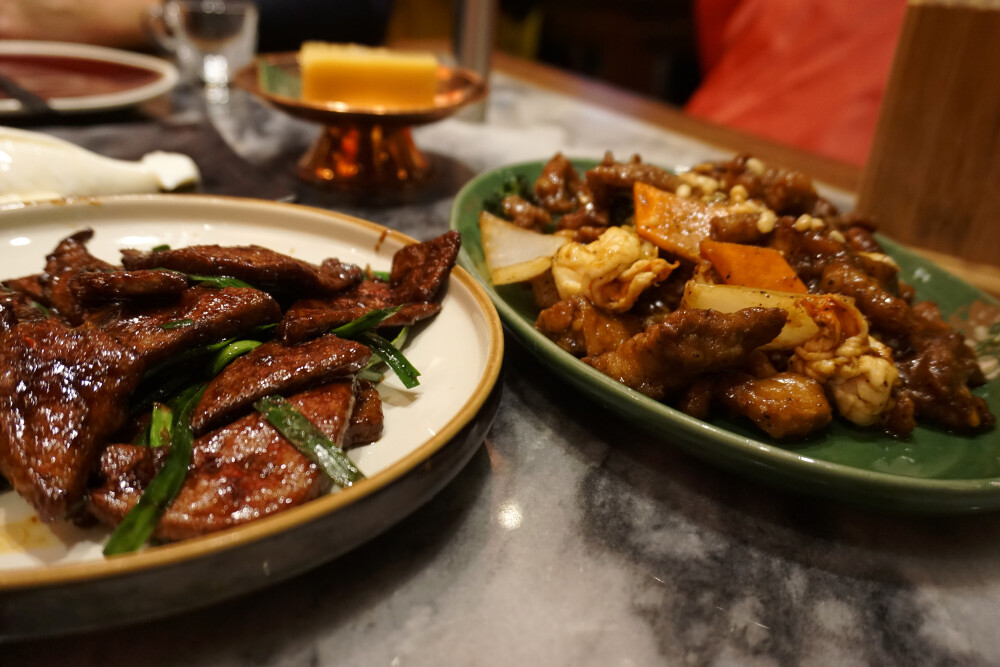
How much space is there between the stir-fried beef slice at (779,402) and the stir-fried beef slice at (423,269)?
1.88 ft

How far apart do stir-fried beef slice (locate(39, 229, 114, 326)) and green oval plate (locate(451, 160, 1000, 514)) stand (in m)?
0.73

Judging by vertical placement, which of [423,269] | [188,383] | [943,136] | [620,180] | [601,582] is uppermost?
[943,136]

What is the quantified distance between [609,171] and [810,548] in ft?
3.22

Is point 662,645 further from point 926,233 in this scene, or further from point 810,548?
point 926,233

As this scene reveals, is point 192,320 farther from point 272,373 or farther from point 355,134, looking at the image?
point 355,134

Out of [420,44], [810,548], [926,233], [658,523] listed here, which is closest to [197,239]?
[658,523]

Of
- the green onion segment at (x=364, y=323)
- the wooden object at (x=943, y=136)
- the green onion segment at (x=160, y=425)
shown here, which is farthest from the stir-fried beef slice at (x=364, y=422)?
the wooden object at (x=943, y=136)

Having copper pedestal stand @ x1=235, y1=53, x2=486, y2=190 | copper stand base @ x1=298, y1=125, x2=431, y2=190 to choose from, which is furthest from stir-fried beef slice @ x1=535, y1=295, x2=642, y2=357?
copper stand base @ x1=298, y1=125, x2=431, y2=190

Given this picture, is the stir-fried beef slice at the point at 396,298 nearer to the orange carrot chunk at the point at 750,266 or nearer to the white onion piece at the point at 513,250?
the white onion piece at the point at 513,250

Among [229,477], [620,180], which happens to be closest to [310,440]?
[229,477]

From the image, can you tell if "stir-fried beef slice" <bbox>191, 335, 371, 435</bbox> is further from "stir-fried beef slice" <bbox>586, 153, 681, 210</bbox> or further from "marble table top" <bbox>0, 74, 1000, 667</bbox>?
"stir-fried beef slice" <bbox>586, 153, 681, 210</bbox>

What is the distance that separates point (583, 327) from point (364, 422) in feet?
1.59

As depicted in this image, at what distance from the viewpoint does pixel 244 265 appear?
116 centimetres

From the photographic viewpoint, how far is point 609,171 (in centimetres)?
163
